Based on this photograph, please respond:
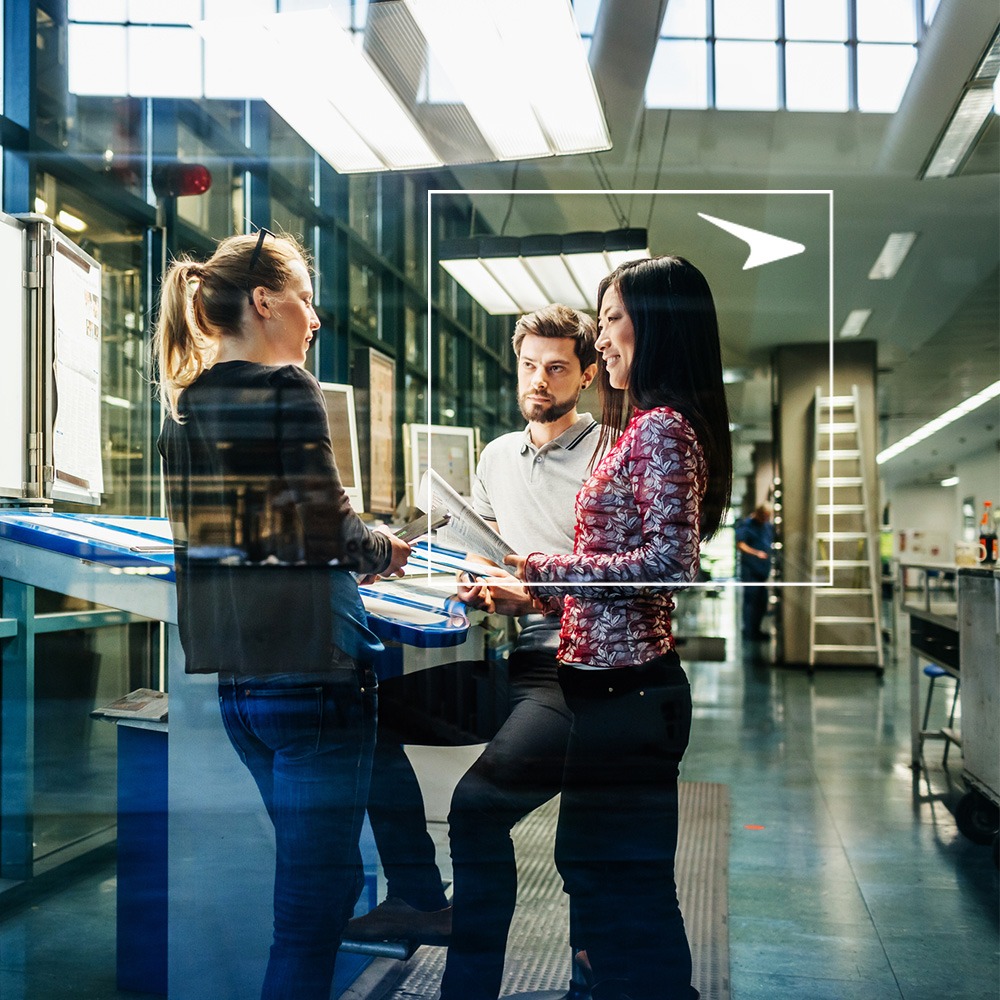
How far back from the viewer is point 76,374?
232 centimetres

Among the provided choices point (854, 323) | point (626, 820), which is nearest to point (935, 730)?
point (626, 820)

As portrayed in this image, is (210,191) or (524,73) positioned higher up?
(524,73)

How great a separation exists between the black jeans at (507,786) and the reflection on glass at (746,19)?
132 cm

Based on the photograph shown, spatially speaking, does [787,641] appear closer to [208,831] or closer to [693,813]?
[693,813]

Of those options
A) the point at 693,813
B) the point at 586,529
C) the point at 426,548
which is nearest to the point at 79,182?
the point at 426,548

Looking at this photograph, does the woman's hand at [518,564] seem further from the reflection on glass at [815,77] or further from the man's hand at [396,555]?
the reflection on glass at [815,77]

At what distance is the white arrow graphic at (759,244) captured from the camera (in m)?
1.90

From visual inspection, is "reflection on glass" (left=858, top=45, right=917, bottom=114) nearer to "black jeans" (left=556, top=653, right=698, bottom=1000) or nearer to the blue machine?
"black jeans" (left=556, top=653, right=698, bottom=1000)

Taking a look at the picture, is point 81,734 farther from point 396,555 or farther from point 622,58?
point 622,58

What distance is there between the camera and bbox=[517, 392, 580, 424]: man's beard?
187cm

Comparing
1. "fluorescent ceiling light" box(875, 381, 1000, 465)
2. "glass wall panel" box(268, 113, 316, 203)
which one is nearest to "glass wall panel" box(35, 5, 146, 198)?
"glass wall panel" box(268, 113, 316, 203)

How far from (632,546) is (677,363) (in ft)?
1.17

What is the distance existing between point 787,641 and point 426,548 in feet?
2.53

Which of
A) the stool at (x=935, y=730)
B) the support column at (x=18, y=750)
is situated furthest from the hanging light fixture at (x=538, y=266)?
the support column at (x=18, y=750)
